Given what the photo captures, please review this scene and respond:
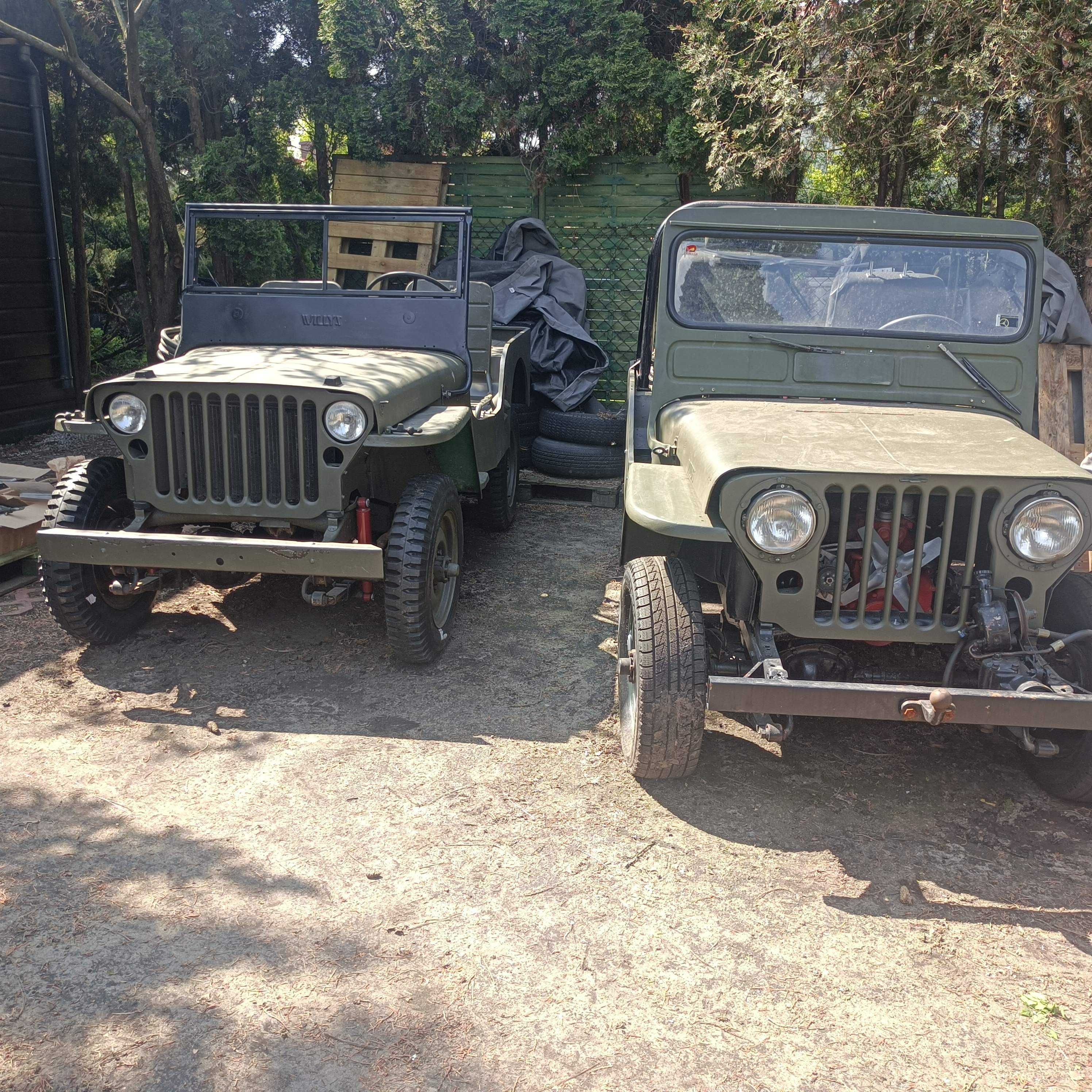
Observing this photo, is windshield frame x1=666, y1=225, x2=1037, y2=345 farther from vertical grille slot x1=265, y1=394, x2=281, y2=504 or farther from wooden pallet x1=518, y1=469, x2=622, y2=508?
wooden pallet x1=518, y1=469, x2=622, y2=508

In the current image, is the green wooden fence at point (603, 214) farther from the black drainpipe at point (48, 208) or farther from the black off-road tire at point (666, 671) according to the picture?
the black off-road tire at point (666, 671)

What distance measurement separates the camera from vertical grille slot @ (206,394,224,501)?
4.01 meters

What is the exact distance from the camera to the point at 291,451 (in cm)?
401

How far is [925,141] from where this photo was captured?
23.0ft

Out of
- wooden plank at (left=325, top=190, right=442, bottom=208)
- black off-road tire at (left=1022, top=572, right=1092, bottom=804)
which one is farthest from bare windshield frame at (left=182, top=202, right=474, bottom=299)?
wooden plank at (left=325, top=190, right=442, bottom=208)

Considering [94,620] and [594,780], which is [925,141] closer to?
[594,780]

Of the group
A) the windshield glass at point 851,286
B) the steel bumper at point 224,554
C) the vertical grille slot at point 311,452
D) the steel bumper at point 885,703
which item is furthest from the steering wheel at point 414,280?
the steel bumper at point 885,703

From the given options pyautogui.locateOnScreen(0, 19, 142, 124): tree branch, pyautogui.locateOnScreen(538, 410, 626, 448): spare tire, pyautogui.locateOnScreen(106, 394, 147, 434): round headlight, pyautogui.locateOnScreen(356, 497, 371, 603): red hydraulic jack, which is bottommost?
pyautogui.locateOnScreen(538, 410, 626, 448): spare tire

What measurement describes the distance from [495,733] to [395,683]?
25.0 inches

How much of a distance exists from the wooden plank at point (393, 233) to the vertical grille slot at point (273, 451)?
5406 millimetres

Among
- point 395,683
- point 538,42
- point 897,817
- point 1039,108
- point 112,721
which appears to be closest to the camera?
point 897,817

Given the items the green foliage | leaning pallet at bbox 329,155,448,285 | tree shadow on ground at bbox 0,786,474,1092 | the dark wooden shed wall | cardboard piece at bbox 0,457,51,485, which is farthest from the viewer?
leaning pallet at bbox 329,155,448,285

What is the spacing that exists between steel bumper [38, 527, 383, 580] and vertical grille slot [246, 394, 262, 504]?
→ 1.05 ft

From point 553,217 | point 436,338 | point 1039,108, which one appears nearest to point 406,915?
point 436,338
